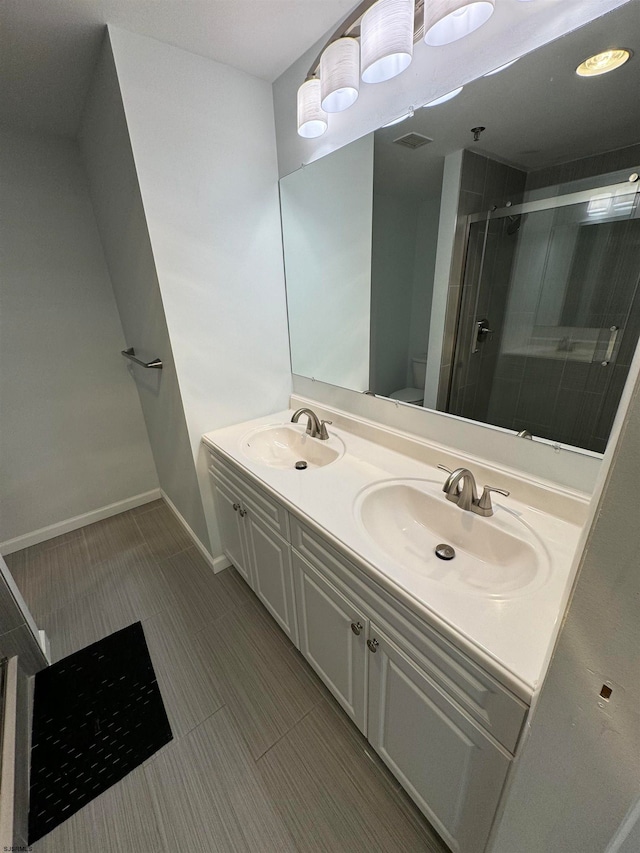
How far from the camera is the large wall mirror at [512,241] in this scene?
794 millimetres

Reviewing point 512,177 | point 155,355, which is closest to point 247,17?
point 512,177

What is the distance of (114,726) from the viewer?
126 cm

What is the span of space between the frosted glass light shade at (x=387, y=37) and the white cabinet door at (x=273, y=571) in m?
1.48

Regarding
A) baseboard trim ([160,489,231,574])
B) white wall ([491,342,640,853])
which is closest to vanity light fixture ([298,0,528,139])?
white wall ([491,342,640,853])

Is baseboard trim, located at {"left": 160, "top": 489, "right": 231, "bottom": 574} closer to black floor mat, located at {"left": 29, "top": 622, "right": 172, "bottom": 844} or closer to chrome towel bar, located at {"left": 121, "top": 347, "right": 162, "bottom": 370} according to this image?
black floor mat, located at {"left": 29, "top": 622, "right": 172, "bottom": 844}

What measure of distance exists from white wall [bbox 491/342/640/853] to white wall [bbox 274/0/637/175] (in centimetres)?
98

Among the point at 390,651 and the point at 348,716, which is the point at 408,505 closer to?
the point at 390,651

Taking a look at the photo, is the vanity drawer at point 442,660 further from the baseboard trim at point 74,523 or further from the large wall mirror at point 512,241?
the baseboard trim at point 74,523

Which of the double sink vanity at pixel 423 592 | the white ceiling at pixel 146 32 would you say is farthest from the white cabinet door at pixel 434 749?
the white ceiling at pixel 146 32

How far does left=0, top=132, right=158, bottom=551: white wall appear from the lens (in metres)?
1.78

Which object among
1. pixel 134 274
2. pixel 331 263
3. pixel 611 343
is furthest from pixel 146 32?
pixel 611 343

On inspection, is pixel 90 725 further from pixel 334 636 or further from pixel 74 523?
pixel 74 523

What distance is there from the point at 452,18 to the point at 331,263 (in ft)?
2.85

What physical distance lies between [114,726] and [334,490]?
47.6 inches
